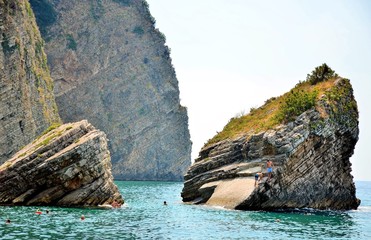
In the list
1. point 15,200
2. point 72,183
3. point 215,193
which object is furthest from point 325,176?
point 15,200

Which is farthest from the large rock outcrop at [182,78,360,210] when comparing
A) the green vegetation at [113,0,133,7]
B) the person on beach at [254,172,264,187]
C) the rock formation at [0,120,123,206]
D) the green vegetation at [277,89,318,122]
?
the green vegetation at [113,0,133,7]

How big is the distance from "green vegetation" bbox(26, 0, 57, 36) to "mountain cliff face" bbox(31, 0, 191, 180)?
278 mm

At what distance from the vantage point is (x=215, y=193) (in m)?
56.0

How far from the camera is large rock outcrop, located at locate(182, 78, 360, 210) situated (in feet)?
170

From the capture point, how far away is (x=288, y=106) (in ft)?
184

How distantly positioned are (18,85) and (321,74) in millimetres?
48483

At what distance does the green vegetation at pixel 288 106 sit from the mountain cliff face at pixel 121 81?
99329 millimetres

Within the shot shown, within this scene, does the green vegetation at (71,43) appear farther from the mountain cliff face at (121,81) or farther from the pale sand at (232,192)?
the pale sand at (232,192)

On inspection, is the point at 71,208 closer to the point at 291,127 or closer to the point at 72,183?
the point at 72,183

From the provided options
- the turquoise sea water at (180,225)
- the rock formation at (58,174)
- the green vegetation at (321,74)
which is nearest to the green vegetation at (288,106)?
the green vegetation at (321,74)

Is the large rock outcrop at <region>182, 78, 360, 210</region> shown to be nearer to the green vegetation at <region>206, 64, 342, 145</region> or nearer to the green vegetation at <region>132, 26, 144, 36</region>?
the green vegetation at <region>206, 64, 342, 145</region>

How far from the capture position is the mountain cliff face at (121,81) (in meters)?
161

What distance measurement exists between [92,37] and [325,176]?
125 metres

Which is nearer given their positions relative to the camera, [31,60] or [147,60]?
[31,60]
